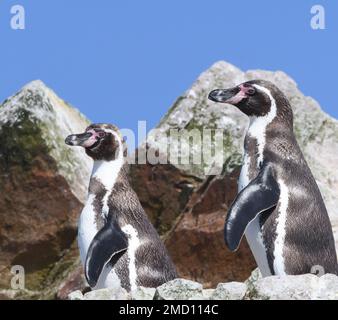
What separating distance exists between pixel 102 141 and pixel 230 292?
2940mm

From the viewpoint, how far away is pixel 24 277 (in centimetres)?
Answer: 1427

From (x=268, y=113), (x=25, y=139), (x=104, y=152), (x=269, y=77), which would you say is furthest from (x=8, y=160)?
(x=268, y=113)

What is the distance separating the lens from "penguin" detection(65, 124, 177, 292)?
10219 mm

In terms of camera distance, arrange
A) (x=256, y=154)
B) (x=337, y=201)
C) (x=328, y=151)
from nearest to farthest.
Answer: (x=256, y=154) < (x=337, y=201) < (x=328, y=151)

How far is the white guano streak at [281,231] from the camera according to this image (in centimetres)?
969

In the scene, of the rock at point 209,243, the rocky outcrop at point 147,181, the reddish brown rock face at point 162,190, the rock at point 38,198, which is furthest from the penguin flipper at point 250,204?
the rock at point 38,198

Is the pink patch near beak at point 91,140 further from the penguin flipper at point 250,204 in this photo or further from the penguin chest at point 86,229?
the penguin flipper at point 250,204

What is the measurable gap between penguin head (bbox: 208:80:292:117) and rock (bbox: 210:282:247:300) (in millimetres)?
2286

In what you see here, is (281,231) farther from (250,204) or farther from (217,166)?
(217,166)

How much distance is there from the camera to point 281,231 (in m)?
9.79

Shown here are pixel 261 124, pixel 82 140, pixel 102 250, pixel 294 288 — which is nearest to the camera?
pixel 294 288

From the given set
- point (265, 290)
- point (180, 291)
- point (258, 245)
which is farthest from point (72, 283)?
point (265, 290)
